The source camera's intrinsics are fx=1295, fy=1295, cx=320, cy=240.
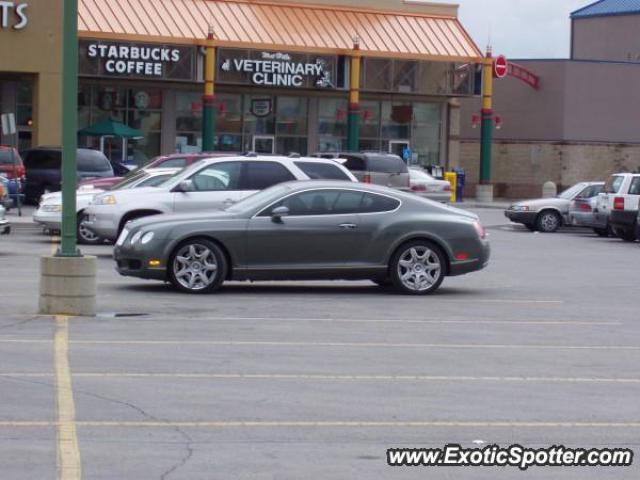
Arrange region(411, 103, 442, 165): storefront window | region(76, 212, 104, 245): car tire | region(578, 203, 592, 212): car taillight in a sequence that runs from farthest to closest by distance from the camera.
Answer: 1. region(411, 103, 442, 165): storefront window
2. region(578, 203, 592, 212): car taillight
3. region(76, 212, 104, 245): car tire

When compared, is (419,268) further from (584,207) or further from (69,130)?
(584,207)

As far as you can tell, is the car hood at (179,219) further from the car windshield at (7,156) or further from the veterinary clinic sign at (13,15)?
the veterinary clinic sign at (13,15)

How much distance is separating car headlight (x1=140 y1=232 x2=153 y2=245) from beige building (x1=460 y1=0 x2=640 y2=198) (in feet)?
139

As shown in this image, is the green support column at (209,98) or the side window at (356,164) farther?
the green support column at (209,98)

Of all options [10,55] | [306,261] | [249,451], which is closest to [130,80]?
[10,55]

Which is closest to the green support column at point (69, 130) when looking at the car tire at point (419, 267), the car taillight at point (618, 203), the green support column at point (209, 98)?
the car tire at point (419, 267)

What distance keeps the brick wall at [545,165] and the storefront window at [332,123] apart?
834cm

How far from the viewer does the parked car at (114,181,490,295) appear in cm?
1669

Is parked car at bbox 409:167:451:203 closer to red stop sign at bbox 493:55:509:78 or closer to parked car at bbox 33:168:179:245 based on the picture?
red stop sign at bbox 493:55:509:78

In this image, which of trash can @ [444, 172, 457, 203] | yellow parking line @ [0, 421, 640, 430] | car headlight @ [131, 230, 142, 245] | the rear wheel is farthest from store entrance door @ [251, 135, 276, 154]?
yellow parking line @ [0, 421, 640, 430]

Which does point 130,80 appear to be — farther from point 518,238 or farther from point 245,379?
point 245,379

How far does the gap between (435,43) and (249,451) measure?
45.3m

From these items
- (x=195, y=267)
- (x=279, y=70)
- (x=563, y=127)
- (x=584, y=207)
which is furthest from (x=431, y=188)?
(x=195, y=267)

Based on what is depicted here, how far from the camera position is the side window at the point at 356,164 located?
37.3 metres
